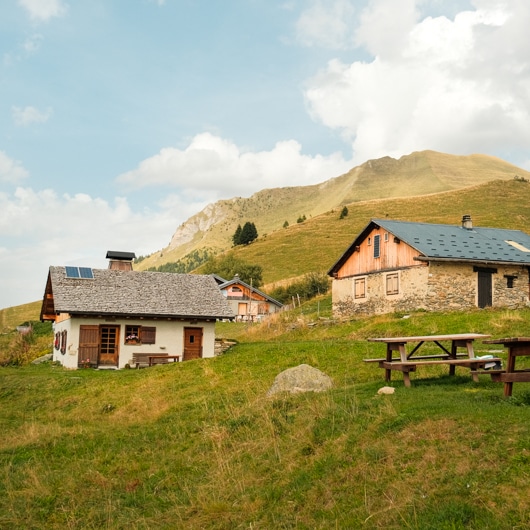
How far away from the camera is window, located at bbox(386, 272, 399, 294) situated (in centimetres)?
3691

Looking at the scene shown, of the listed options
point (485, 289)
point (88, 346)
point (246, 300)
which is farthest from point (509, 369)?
point (246, 300)

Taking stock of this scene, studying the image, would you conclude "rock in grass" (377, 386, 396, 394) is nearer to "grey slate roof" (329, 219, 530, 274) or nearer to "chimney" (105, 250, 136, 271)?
"grey slate roof" (329, 219, 530, 274)

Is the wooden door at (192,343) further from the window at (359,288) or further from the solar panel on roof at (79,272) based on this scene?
the window at (359,288)

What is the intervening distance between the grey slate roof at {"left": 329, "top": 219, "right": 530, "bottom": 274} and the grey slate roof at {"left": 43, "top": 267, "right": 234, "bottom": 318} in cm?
1169

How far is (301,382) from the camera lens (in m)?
15.2

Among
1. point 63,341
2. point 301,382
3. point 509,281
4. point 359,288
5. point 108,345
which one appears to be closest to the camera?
point 301,382

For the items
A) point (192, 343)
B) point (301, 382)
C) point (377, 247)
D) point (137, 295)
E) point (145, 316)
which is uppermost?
point (377, 247)

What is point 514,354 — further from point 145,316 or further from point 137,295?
point 137,295

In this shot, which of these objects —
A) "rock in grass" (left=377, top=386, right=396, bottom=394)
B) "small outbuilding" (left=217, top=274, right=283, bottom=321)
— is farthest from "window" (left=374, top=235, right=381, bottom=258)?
"small outbuilding" (left=217, top=274, right=283, bottom=321)

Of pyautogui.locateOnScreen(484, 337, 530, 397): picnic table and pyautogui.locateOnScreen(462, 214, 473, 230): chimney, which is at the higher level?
pyautogui.locateOnScreen(462, 214, 473, 230): chimney

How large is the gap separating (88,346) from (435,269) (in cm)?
1967

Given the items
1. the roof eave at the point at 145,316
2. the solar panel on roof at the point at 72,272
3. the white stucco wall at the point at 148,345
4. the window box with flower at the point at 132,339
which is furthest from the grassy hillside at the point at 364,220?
the window box with flower at the point at 132,339

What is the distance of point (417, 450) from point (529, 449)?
4.94 ft

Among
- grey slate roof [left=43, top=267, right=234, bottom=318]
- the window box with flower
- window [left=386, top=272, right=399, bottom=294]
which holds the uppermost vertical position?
window [left=386, top=272, right=399, bottom=294]
